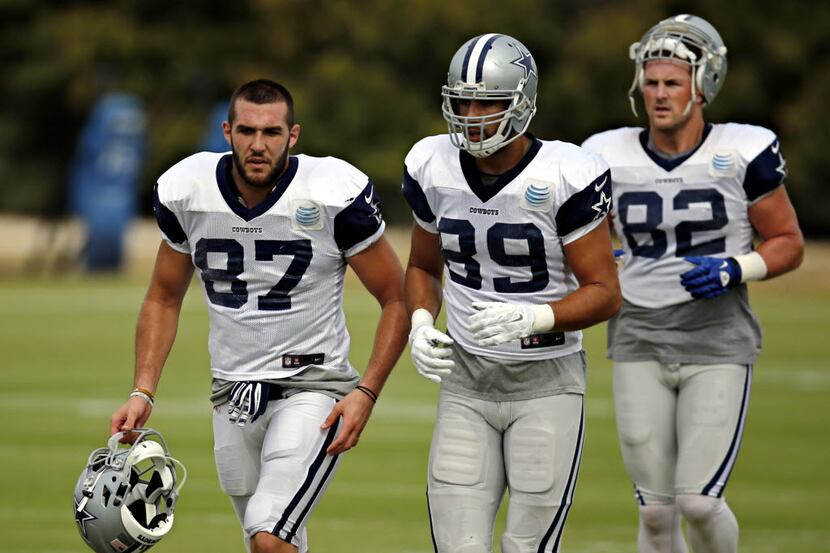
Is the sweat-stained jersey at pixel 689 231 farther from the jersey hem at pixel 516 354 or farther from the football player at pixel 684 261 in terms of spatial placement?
the jersey hem at pixel 516 354

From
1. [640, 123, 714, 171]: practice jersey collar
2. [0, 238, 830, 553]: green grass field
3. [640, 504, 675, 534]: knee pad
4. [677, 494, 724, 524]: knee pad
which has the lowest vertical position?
[0, 238, 830, 553]: green grass field

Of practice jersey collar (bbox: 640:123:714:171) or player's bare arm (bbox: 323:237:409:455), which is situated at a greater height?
practice jersey collar (bbox: 640:123:714:171)

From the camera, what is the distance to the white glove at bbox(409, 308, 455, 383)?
5.00 m

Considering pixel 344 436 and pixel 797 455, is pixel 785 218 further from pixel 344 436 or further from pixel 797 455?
pixel 797 455

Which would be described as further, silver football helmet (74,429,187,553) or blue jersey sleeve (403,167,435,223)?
blue jersey sleeve (403,167,435,223)

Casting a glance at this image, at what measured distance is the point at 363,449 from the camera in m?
11.0

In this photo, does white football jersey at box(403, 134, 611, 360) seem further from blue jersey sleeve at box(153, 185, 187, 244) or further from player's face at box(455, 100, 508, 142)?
blue jersey sleeve at box(153, 185, 187, 244)

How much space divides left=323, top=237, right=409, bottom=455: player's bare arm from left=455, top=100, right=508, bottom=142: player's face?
1.98 ft

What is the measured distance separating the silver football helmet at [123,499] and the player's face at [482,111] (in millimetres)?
1351

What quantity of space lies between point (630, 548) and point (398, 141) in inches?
1030

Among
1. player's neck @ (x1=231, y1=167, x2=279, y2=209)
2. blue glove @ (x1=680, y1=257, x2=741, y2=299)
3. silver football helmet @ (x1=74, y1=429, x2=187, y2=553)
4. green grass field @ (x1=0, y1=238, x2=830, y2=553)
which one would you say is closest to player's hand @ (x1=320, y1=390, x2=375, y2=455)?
silver football helmet @ (x1=74, y1=429, x2=187, y2=553)

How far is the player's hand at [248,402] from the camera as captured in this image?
17.3ft

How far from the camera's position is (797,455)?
413 inches

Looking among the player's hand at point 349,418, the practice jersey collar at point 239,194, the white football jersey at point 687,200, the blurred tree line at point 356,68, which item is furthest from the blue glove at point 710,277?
the blurred tree line at point 356,68
